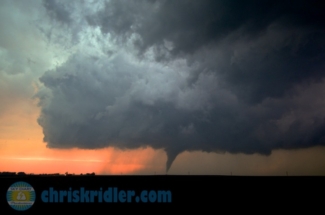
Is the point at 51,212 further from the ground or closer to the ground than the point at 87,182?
closer to the ground

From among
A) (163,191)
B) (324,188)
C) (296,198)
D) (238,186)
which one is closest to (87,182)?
(163,191)

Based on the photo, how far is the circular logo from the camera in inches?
957

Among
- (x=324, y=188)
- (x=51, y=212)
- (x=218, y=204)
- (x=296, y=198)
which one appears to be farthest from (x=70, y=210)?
(x=324, y=188)

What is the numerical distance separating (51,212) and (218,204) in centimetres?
1539

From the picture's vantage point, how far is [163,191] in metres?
23.7

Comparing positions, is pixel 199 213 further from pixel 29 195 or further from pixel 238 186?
pixel 29 195

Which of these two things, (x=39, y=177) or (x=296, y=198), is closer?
(x=296, y=198)

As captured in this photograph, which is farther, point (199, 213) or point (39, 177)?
point (39, 177)

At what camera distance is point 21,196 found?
966 inches

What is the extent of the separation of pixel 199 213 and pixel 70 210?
463 inches

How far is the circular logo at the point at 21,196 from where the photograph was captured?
24.3 metres

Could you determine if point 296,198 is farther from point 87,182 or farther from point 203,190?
point 87,182

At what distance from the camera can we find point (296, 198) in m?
22.9

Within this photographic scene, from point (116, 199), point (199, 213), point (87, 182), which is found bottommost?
point (199, 213)
